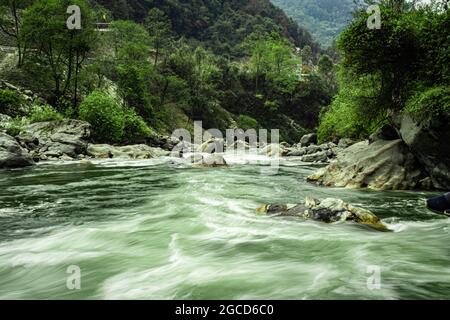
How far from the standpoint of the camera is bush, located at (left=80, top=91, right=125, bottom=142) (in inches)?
1446

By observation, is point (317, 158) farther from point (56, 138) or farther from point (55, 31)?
point (55, 31)

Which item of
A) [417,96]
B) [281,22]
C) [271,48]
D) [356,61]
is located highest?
[281,22]

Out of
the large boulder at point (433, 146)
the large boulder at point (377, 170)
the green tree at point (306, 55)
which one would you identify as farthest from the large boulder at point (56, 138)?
the green tree at point (306, 55)

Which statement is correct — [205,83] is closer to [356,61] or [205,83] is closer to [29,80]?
[29,80]

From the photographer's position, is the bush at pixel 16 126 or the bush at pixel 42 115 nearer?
the bush at pixel 16 126

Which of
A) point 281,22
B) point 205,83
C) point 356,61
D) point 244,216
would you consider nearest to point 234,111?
point 205,83

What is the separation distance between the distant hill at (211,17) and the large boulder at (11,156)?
81097 millimetres

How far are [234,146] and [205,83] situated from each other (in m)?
24.0

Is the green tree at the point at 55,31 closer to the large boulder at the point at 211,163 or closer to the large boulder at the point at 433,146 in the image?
the large boulder at the point at 211,163

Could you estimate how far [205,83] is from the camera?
2724 inches

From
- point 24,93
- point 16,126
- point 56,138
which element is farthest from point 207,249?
point 24,93

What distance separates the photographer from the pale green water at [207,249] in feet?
18.7

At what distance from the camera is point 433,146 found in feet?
48.6

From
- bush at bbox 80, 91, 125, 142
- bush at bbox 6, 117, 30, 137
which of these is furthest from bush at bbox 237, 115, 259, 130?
bush at bbox 6, 117, 30, 137
